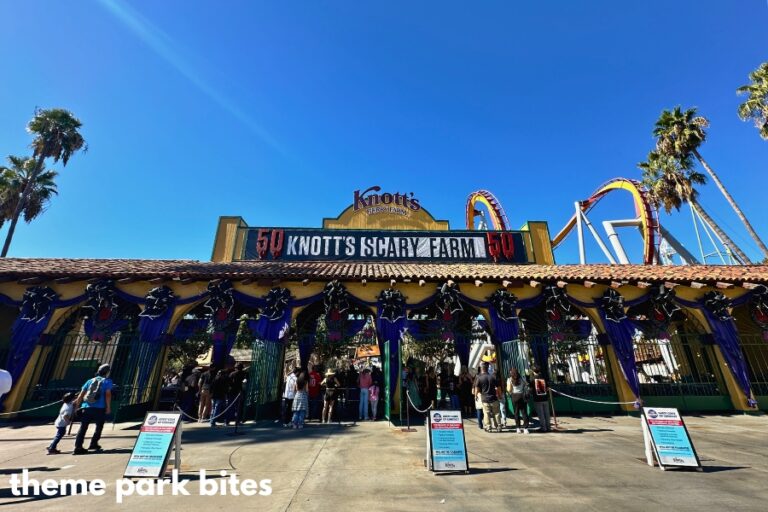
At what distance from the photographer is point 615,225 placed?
24141 mm

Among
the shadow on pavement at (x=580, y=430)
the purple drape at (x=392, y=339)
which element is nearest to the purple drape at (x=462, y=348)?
the purple drape at (x=392, y=339)

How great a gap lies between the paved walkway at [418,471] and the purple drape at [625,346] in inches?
99.3

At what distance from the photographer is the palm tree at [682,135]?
2016 centimetres

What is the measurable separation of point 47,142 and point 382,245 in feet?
77.5

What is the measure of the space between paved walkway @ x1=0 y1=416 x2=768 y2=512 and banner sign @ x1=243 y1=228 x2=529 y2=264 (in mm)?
9156

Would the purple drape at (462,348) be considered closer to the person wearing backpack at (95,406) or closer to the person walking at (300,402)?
the person walking at (300,402)

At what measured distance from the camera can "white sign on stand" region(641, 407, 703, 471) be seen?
4949 millimetres

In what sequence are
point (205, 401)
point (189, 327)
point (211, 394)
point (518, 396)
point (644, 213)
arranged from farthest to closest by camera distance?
point (644, 213)
point (189, 327)
point (205, 401)
point (211, 394)
point (518, 396)

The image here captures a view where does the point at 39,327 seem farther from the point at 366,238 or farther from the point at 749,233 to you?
the point at 749,233

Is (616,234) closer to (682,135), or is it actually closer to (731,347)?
(682,135)

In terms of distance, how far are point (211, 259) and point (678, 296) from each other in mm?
19757

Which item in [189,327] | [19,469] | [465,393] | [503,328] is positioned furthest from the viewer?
[189,327]

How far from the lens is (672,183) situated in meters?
21.7

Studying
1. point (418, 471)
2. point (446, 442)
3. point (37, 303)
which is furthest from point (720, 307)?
point (37, 303)
